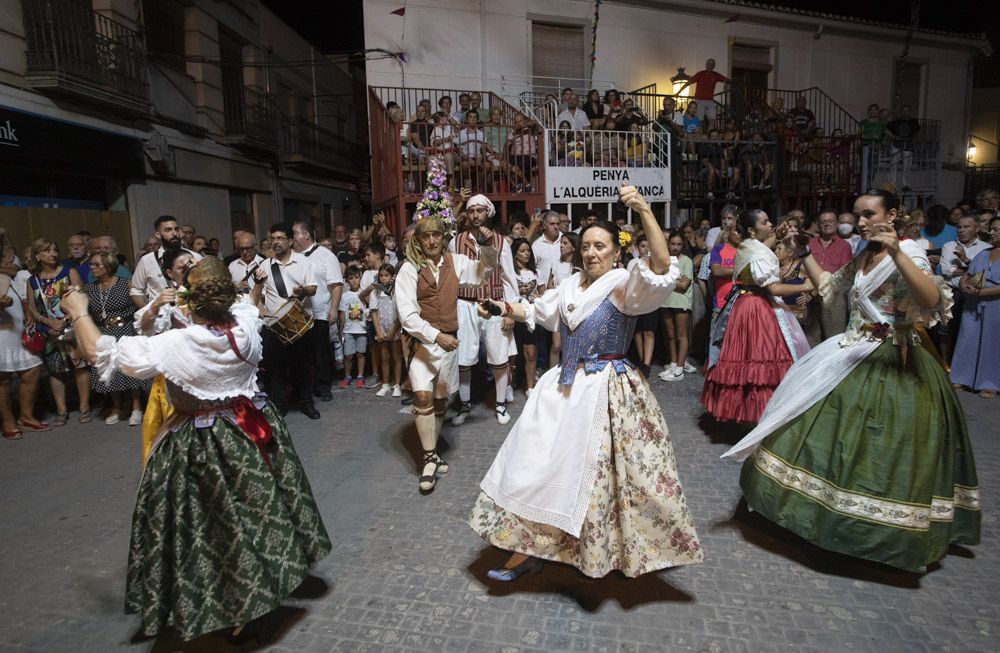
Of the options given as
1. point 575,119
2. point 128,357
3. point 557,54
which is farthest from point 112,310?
point 557,54

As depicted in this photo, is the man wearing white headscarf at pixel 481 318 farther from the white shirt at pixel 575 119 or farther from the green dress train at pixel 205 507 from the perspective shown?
the white shirt at pixel 575 119

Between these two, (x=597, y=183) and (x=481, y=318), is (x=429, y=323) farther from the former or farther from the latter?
(x=597, y=183)

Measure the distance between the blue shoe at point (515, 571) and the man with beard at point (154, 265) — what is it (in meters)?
4.11

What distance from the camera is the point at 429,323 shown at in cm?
474

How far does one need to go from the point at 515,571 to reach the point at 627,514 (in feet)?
2.52

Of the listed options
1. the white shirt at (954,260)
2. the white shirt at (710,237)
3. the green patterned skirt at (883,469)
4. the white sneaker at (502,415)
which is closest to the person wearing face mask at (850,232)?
the white shirt at (954,260)

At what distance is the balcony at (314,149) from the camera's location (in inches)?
693

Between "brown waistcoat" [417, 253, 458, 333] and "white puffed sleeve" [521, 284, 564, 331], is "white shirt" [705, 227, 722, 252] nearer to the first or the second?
"brown waistcoat" [417, 253, 458, 333]

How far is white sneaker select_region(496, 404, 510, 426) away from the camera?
6.07 m

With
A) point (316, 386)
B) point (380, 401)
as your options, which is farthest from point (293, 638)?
point (316, 386)

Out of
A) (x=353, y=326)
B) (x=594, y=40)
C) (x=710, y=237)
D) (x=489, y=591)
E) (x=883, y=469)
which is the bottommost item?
(x=489, y=591)

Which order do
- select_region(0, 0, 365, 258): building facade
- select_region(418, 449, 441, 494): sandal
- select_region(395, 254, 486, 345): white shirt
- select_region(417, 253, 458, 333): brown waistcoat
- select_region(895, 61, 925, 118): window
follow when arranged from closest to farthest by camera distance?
select_region(418, 449, 441, 494): sandal, select_region(395, 254, 486, 345): white shirt, select_region(417, 253, 458, 333): brown waistcoat, select_region(0, 0, 365, 258): building facade, select_region(895, 61, 925, 118): window

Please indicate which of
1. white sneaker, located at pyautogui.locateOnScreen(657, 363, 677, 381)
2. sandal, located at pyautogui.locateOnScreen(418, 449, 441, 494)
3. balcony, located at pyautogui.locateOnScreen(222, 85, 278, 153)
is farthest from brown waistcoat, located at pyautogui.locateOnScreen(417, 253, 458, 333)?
balcony, located at pyautogui.locateOnScreen(222, 85, 278, 153)

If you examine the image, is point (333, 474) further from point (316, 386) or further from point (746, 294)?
point (746, 294)
